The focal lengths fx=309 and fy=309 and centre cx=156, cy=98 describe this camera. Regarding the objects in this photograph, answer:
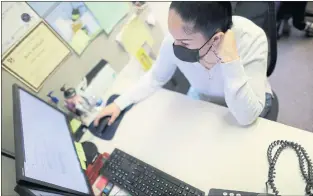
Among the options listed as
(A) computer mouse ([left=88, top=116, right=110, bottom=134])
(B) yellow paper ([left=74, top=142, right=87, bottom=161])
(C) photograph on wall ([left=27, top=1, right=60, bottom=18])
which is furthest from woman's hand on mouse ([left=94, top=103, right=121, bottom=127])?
(C) photograph on wall ([left=27, top=1, right=60, bottom=18])

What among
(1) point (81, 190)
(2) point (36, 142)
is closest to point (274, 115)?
(1) point (81, 190)

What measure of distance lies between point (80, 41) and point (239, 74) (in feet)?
2.48

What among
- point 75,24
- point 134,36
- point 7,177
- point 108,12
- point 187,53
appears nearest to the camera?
point 187,53

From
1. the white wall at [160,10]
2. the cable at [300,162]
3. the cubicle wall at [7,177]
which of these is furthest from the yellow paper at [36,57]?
the cable at [300,162]

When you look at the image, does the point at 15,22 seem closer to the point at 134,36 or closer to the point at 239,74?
the point at 134,36

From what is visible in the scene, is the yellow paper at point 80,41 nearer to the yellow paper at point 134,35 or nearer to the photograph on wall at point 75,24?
the photograph on wall at point 75,24

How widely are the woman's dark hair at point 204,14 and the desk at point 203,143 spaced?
348 millimetres

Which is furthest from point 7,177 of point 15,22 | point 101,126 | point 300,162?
point 300,162

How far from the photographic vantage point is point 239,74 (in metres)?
0.95

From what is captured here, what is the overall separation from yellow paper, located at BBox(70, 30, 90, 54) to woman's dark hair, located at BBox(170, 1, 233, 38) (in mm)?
601

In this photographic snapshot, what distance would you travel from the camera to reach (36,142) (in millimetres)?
960

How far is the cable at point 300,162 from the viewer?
0.86 metres

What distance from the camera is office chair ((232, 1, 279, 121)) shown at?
1.12 m

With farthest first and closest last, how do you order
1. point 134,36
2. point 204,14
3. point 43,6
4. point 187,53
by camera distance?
1. point 134,36
2. point 43,6
3. point 187,53
4. point 204,14
